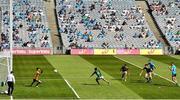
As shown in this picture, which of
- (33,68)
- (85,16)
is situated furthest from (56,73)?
(85,16)

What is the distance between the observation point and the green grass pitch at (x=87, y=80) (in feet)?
112

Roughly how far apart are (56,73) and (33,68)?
4.88m

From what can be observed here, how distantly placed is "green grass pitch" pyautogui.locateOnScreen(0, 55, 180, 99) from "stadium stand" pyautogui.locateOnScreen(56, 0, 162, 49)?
10.8 meters

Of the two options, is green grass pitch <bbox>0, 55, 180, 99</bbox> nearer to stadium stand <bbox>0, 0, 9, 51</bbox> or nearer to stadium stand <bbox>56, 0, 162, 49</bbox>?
stadium stand <bbox>0, 0, 9, 51</bbox>

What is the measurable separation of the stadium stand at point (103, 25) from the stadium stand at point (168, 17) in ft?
7.82

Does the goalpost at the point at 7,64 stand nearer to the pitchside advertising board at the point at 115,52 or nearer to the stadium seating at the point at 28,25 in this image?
the pitchside advertising board at the point at 115,52

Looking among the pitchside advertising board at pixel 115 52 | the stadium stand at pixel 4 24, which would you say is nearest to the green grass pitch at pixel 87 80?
the stadium stand at pixel 4 24

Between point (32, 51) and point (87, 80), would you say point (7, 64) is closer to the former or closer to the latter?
point (87, 80)

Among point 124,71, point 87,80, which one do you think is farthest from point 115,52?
point 124,71

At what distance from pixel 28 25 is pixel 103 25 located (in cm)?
1151

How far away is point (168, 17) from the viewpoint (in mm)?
83688

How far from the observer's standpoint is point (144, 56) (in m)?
67.6

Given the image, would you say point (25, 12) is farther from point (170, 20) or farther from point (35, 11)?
point (170, 20)

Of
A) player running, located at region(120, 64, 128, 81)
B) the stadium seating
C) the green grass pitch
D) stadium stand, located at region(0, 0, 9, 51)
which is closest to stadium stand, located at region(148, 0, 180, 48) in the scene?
the green grass pitch
